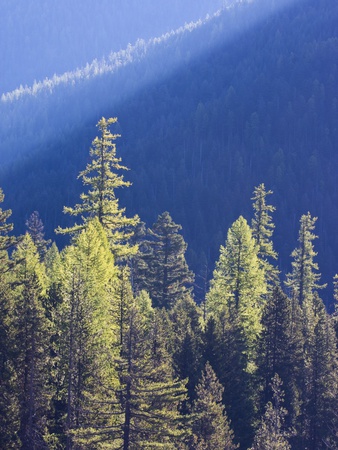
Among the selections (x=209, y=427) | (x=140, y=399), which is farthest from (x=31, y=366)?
(x=209, y=427)

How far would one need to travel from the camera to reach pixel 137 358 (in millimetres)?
24094

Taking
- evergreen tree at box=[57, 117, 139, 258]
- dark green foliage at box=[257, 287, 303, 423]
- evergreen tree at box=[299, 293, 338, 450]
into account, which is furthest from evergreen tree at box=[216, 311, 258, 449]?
evergreen tree at box=[57, 117, 139, 258]

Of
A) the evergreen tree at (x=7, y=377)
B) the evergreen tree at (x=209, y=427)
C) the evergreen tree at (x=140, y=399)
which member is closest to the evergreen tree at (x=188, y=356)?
the evergreen tree at (x=209, y=427)

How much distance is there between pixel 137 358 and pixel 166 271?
2967 centimetres

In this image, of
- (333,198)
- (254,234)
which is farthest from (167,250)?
(333,198)

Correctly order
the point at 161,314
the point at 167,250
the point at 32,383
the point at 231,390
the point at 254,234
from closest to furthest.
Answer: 1. the point at 32,383
2. the point at 231,390
3. the point at 161,314
4. the point at 254,234
5. the point at 167,250

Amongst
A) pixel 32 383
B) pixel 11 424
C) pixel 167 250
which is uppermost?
pixel 167 250

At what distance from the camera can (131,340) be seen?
23719 mm

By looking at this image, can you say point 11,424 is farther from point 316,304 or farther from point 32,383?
point 316,304

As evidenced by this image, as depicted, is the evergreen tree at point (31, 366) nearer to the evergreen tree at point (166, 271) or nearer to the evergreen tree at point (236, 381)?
the evergreen tree at point (236, 381)

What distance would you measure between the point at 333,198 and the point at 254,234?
137051 millimetres

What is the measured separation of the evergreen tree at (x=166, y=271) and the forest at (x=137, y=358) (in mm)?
9081

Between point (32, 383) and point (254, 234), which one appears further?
point (254, 234)

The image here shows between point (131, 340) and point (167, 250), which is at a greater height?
point (167, 250)
